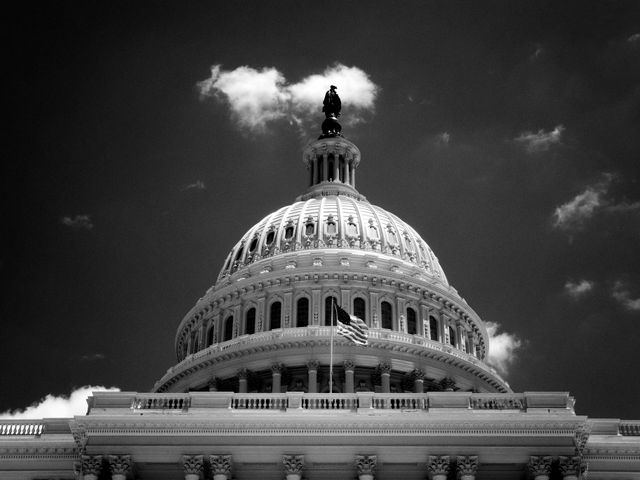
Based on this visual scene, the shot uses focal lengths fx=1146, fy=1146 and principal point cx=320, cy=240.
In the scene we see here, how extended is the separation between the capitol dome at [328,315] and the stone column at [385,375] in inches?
3.5

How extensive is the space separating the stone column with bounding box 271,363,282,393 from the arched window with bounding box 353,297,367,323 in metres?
7.76

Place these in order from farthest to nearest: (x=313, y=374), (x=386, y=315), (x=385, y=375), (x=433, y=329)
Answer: (x=433, y=329) < (x=386, y=315) < (x=385, y=375) < (x=313, y=374)

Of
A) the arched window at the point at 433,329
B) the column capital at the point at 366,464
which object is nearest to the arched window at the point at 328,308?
the arched window at the point at 433,329

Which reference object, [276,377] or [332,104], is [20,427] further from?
[332,104]

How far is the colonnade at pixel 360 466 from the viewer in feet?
174

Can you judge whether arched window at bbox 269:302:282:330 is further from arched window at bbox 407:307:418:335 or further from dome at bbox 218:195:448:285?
arched window at bbox 407:307:418:335

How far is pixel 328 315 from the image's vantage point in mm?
83812

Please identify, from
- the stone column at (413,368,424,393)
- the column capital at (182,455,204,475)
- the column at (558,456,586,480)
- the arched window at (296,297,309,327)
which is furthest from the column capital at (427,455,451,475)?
the arched window at (296,297,309,327)

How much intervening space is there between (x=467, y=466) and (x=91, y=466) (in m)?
17.5

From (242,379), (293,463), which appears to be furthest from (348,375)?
(293,463)

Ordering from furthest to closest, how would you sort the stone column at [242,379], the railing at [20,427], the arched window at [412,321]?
1. the arched window at [412,321]
2. the stone column at [242,379]
3. the railing at [20,427]

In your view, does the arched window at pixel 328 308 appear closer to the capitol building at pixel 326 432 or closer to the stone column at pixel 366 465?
the capitol building at pixel 326 432

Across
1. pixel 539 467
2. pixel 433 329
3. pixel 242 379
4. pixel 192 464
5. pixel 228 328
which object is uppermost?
pixel 228 328

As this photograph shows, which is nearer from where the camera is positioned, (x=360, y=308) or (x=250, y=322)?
(x=360, y=308)
